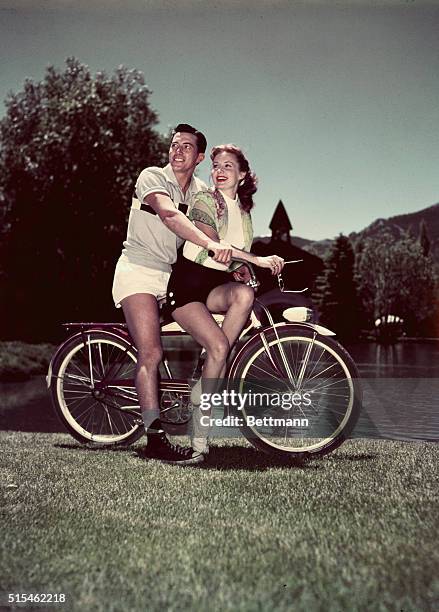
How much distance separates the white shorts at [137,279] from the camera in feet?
14.1

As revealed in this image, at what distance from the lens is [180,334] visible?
4.61m

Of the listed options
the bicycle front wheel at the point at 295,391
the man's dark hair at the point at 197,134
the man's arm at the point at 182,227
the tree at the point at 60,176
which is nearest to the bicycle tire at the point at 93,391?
the bicycle front wheel at the point at 295,391

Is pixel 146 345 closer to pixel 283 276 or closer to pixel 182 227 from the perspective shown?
pixel 182 227

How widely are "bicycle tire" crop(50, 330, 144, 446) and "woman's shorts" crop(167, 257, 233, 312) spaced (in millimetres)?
764

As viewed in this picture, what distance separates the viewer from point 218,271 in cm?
425

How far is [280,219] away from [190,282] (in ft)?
3.15

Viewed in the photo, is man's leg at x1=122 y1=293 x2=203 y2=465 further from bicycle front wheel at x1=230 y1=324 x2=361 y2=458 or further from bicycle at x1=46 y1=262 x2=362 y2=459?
bicycle front wheel at x1=230 y1=324 x2=361 y2=458

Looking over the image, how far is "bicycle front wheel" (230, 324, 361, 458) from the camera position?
14.1 feet

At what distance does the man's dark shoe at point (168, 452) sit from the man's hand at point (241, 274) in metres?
1.11

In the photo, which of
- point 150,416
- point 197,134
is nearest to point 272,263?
point 197,134

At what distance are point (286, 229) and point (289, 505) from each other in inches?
82.4

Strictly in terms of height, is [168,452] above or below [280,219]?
→ below

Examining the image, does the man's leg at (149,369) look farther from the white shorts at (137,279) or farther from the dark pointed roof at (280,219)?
the dark pointed roof at (280,219)

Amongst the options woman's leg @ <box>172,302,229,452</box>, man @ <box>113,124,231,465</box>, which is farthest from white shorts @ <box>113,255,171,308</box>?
woman's leg @ <box>172,302,229,452</box>
